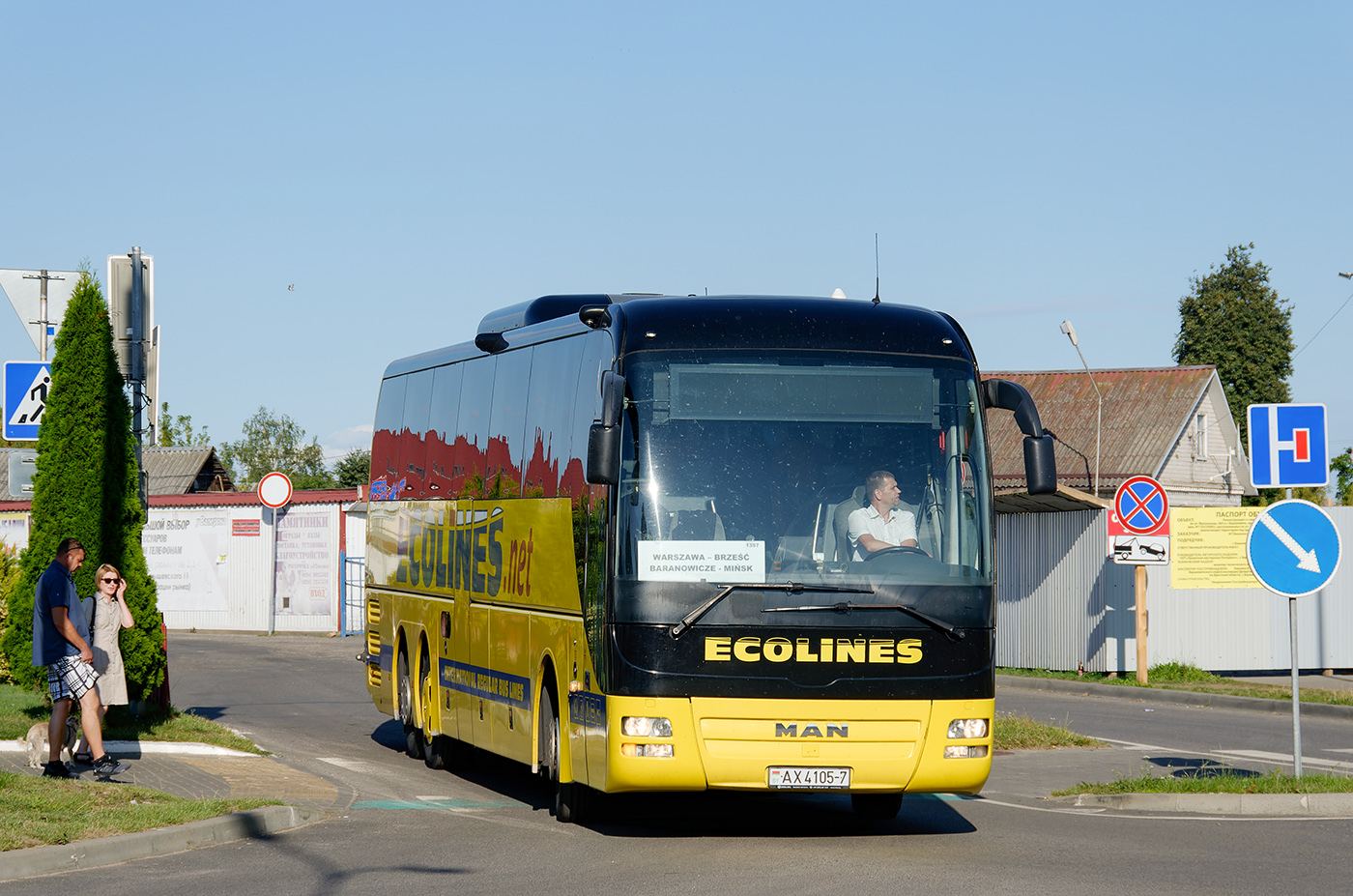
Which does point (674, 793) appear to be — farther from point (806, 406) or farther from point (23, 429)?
point (23, 429)

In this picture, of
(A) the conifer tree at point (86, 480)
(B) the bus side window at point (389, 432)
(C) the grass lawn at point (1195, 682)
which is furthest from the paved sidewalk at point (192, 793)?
(C) the grass lawn at point (1195, 682)

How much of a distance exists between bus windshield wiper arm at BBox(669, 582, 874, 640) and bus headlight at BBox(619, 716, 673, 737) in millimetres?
522

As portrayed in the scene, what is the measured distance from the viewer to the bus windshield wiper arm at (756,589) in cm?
1034

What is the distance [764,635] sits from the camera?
34.1 ft

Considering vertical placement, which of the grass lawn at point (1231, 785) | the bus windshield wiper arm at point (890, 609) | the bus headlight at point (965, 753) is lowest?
the grass lawn at point (1231, 785)

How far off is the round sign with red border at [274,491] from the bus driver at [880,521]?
3011 centimetres

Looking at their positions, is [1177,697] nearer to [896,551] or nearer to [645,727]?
[896,551]

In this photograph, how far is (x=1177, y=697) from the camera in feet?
77.6

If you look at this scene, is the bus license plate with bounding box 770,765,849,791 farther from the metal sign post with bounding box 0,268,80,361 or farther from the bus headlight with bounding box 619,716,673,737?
the metal sign post with bounding box 0,268,80,361

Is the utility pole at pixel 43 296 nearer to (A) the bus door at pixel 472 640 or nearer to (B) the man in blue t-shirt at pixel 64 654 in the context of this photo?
(B) the man in blue t-shirt at pixel 64 654

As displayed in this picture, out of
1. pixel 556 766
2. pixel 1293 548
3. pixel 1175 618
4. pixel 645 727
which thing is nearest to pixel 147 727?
pixel 556 766

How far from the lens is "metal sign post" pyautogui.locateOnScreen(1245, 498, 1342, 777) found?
13.1m

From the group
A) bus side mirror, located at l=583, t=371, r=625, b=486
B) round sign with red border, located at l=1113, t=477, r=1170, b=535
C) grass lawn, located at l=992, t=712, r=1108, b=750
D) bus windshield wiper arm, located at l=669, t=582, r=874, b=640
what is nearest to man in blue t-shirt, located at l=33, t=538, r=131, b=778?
bus side mirror, located at l=583, t=371, r=625, b=486

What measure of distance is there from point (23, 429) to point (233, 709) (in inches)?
254
